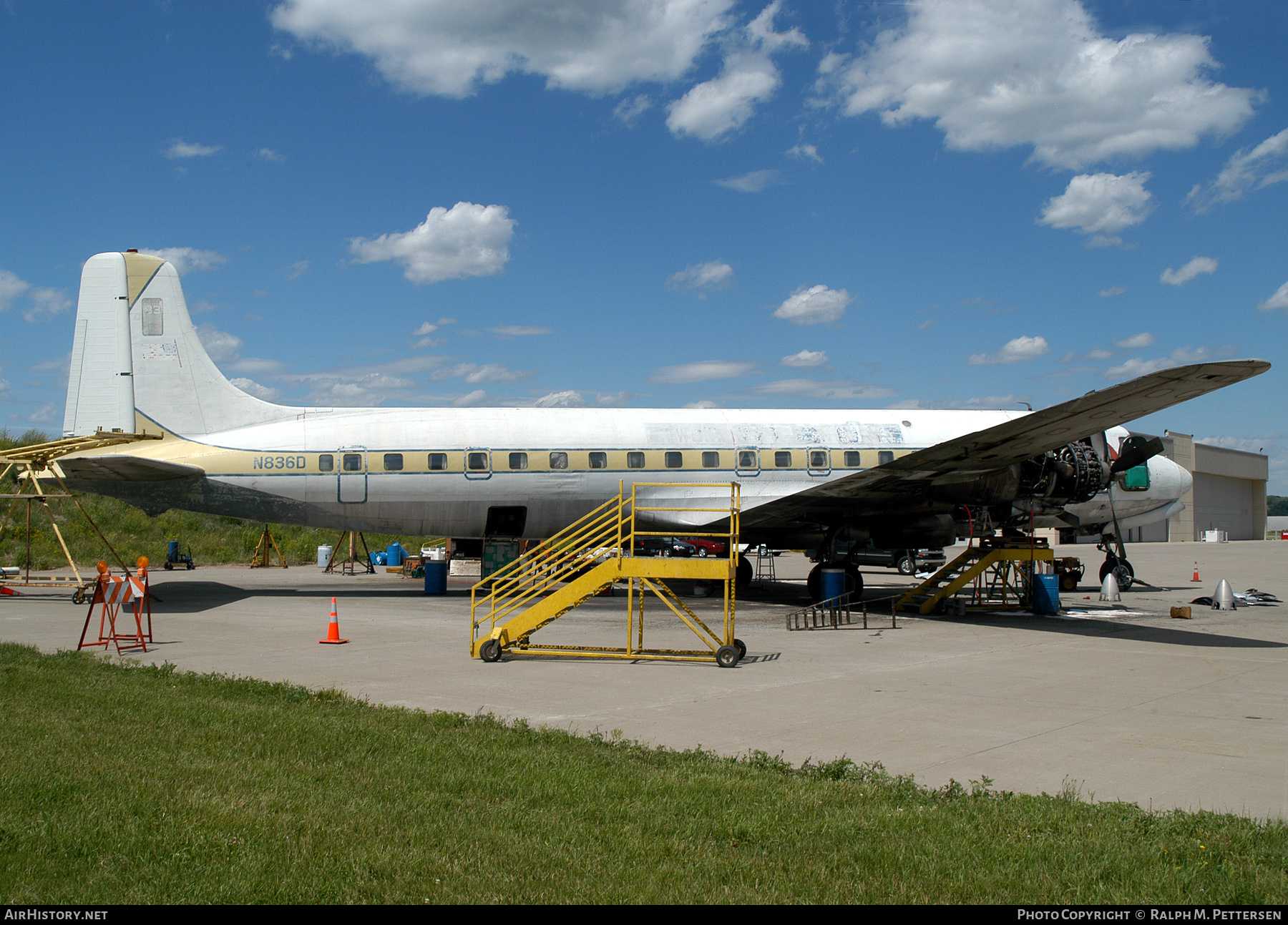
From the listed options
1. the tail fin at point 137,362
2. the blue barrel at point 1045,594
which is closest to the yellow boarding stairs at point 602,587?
the blue barrel at point 1045,594

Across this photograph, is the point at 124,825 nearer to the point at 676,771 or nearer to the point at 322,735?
the point at 322,735

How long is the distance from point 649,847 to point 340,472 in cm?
1705

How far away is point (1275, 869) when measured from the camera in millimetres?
A: 4918

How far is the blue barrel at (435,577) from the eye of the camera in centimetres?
2517

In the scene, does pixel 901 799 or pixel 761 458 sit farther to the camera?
pixel 761 458

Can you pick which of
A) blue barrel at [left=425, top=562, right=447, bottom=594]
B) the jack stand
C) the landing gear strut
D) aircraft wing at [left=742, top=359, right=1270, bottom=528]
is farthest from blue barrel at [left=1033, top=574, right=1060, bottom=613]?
the jack stand

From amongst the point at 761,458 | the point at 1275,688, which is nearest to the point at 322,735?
the point at 1275,688

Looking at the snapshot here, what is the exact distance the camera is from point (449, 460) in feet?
69.7

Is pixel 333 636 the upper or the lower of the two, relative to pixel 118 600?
lower

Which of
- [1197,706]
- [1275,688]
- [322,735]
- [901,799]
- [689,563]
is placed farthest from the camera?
[689,563]

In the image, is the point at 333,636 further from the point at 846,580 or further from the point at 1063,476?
the point at 1063,476

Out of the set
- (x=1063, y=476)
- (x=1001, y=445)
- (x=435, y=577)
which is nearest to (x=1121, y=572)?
(x=1063, y=476)

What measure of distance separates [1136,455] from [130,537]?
42.2 m

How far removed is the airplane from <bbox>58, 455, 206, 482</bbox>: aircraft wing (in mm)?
57
